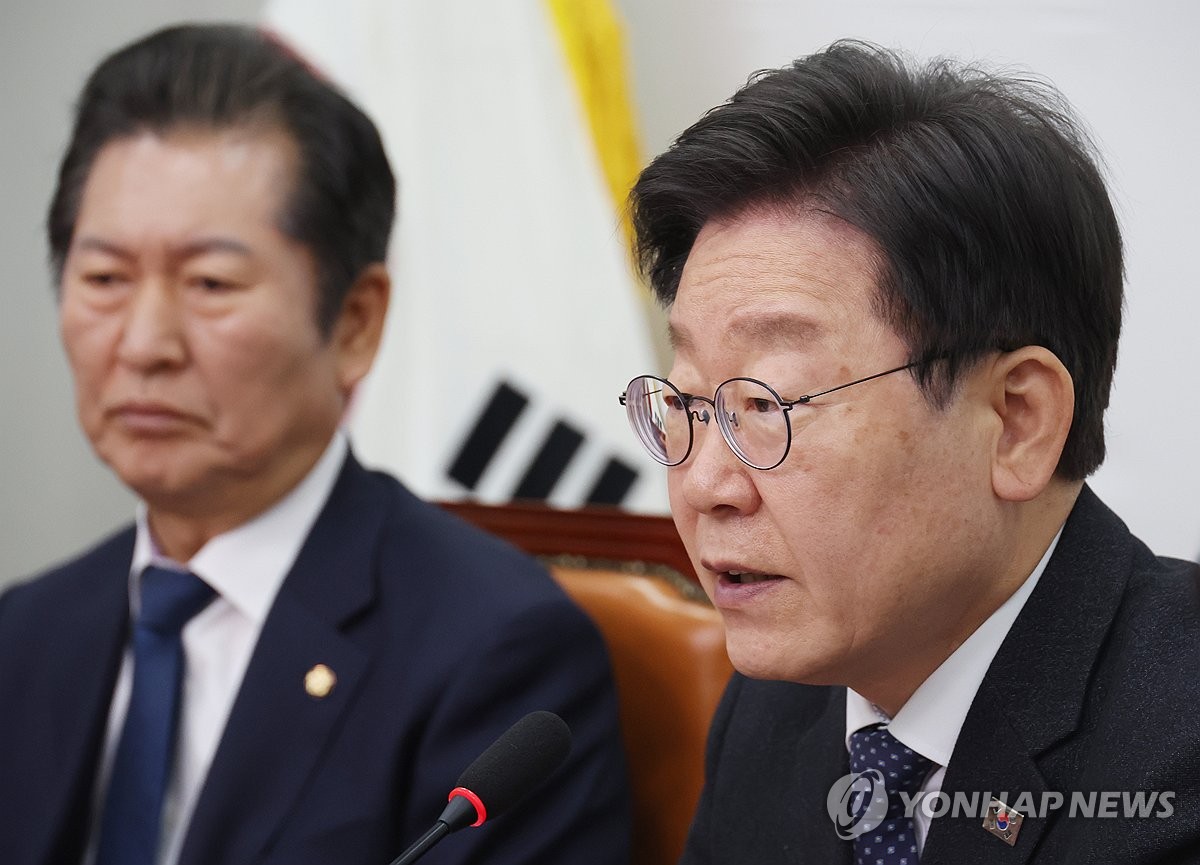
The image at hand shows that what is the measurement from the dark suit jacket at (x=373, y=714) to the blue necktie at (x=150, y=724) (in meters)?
0.07

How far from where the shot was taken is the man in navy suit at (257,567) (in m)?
1.53

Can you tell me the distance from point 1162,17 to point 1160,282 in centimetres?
39

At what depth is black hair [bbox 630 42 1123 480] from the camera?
104cm

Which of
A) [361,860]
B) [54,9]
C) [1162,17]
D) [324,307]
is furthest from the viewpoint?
[54,9]

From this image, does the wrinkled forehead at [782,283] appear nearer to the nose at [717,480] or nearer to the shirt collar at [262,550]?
the nose at [717,480]

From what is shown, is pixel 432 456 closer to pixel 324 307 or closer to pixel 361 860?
pixel 324 307

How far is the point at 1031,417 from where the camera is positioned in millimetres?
1073

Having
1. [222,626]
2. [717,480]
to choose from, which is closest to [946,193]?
[717,480]

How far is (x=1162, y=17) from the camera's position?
6.30ft

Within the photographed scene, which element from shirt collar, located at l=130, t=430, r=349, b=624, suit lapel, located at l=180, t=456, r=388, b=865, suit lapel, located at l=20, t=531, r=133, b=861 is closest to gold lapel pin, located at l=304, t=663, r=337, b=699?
suit lapel, located at l=180, t=456, r=388, b=865

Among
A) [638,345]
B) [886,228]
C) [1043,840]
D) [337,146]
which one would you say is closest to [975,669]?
[1043,840]

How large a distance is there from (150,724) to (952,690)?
39.1 inches

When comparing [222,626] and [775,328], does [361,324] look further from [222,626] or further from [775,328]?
[775,328]

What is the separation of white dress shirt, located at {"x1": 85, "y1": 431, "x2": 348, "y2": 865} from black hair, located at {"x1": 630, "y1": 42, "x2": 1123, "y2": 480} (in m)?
0.78
